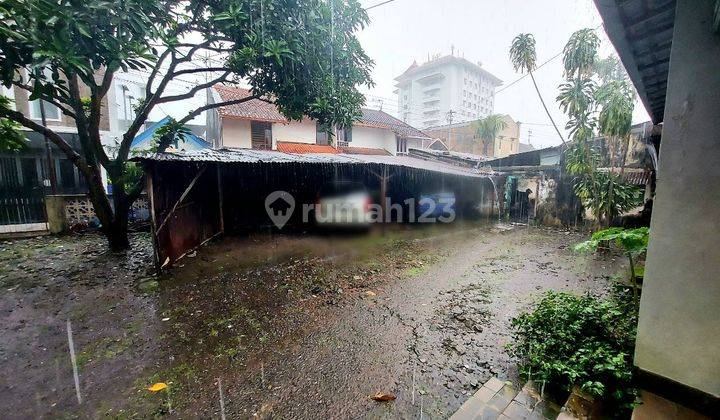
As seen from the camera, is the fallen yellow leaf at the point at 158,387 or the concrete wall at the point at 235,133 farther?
the concrete wall at the point at 235,133

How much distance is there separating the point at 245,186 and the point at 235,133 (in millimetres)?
7007

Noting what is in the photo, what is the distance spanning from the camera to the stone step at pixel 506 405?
8.01ft

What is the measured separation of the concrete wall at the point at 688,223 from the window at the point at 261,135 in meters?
16.4

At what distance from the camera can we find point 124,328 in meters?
4.10

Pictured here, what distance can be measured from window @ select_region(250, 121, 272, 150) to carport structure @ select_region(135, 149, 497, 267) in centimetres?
668

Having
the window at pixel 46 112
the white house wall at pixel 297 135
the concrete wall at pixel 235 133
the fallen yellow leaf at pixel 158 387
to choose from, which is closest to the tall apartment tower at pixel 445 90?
the white house wall at pixel 297 135

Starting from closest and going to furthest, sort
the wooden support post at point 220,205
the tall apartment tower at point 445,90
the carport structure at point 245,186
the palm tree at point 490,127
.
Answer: the carport structure at point 245,186 → the wooden support post at point 220,205 → the palm tree at point 490,127 → the tall apartment tower at point 445,90

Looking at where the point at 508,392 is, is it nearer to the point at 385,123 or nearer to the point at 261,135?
the point at 261,135

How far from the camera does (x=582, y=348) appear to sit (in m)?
2.86

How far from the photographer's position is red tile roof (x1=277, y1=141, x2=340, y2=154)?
54.5ft

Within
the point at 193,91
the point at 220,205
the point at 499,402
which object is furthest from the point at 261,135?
the point at 499,402

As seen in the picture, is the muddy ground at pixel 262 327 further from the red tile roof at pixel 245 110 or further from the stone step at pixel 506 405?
the red tile roof at pixel 245 110

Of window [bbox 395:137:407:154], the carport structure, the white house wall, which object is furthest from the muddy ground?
window [bbox 395:137:407:154]

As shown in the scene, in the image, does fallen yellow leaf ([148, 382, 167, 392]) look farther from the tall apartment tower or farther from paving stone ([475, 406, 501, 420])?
the tall apartment tower
